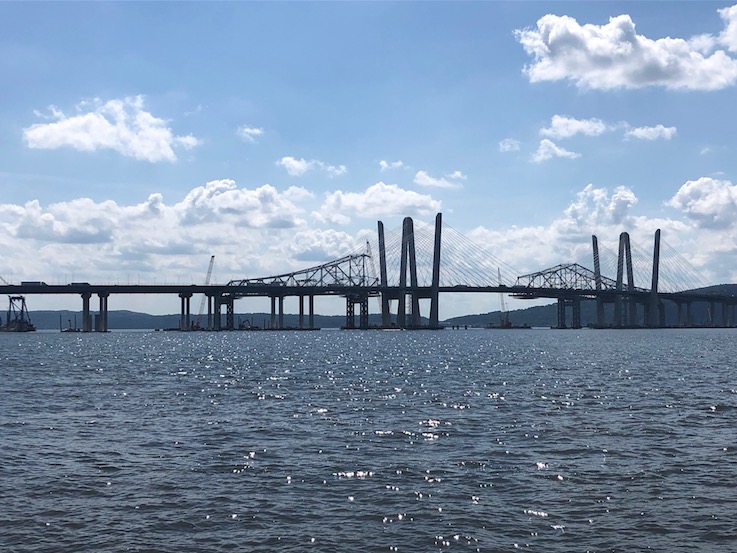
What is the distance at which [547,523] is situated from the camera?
55.4ft

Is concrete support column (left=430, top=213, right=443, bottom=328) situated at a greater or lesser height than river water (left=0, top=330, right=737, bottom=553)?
greater

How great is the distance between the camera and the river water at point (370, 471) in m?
16.2

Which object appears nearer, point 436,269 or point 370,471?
point 370,471

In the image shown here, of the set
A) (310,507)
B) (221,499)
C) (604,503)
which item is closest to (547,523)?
(604,503)

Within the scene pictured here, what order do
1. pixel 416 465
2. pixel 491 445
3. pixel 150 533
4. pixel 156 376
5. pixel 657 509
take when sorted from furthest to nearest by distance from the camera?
1. pixel 156 376
2. pixel 491 445
3. pixel 416 465
4. pixel 657 509
5. pixel 150 533

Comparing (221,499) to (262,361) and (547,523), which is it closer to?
(547,523)

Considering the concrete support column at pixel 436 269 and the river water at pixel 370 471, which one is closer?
the river water at pixel 370 471

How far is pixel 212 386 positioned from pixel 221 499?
29915mm

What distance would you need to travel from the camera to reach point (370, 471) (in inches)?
861

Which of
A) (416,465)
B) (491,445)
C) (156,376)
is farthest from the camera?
(156,376)

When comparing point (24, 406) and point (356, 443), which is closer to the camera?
point (356, 443)

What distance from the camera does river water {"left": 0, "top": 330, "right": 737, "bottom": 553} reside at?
16250 mm

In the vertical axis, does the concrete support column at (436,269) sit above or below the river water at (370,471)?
above

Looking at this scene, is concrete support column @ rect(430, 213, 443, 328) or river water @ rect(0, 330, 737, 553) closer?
river water @ rect(0, 330, 737, 553)
